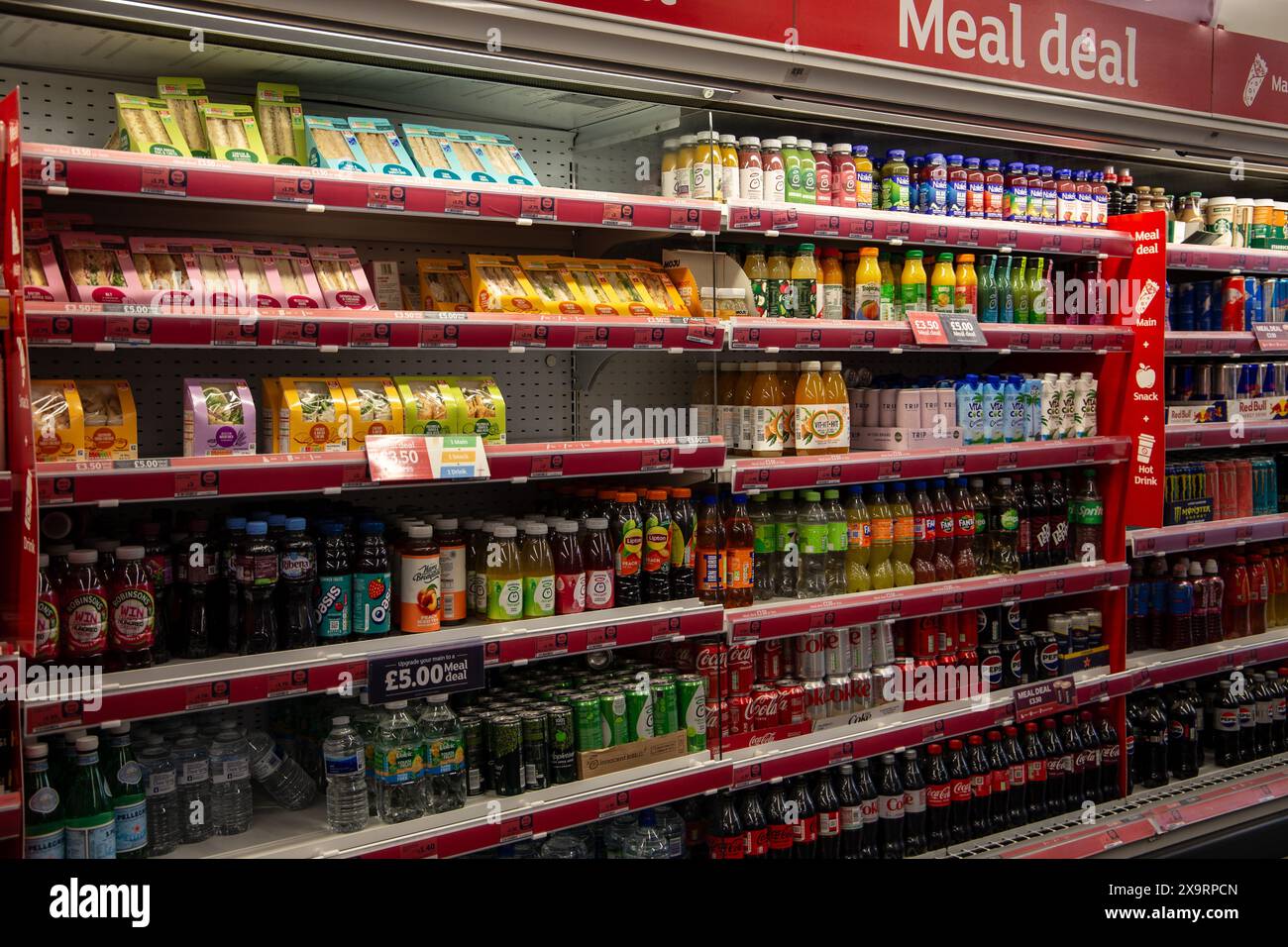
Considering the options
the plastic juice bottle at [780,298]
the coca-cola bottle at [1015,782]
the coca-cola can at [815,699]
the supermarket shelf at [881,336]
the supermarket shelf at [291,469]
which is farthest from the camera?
the coca-cola bottle at [1015,782]

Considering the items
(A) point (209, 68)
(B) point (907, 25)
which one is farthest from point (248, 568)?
(B) point (907, 25)

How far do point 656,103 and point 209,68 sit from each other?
4.25 feet

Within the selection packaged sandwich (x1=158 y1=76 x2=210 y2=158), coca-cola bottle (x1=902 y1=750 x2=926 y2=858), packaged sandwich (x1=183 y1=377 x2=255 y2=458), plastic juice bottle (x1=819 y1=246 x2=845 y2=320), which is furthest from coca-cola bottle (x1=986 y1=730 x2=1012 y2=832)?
packaged sandwich (x1=158 y1=76 x2=210 y2=158)

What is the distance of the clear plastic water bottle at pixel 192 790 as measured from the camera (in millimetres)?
2973

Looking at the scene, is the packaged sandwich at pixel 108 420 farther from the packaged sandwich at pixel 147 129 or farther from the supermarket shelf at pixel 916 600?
the supermarket shelf at pixel 916 600

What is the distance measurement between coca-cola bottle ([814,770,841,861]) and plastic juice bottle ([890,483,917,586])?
80 cm

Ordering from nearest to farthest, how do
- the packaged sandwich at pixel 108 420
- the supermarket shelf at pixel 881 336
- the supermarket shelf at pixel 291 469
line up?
the supermarket shelf at pixel 291 469 → the packaged sandwich at pixel 108 420 → the supermarket shelf at pixel 881 336

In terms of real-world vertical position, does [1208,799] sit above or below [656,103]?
below

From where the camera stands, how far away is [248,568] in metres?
2.94

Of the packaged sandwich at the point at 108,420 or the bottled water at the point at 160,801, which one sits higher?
the packaged sandwich at the point at 108,420

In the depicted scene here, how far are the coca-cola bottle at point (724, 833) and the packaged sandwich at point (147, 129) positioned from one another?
249 centimetres

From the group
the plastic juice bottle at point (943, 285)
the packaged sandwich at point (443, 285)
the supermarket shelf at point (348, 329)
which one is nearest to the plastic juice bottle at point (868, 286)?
the plastic juice bottle at point (943, 285)

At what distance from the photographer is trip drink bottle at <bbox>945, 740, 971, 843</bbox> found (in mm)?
4383

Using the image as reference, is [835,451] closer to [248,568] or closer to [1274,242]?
[248,568]
